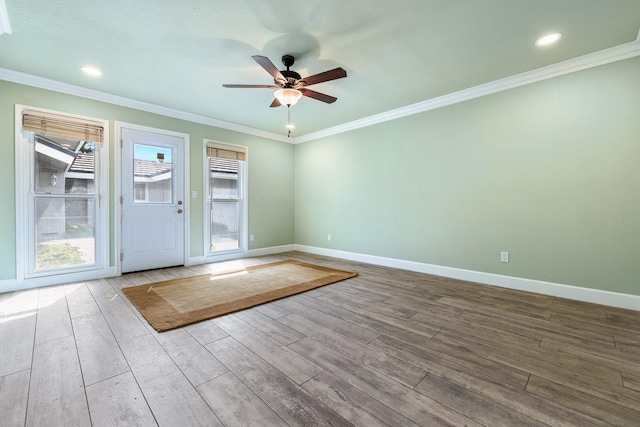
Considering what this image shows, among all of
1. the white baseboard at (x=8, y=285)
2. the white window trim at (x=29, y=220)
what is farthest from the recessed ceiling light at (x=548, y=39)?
the white baseboard at (x=8, y=285)

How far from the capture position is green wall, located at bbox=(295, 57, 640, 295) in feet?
9.00

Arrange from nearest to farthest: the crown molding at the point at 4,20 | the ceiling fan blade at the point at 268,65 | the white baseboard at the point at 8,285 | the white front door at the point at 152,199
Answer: the crown molding at the point at 4,20, the ceiling fan blade at the point at 268,65, the white baseboard at the point at 8,285, the white front door at the point at 152,199

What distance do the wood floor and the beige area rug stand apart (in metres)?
0.16

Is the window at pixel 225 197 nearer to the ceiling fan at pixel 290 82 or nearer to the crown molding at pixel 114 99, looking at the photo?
the crown molding at pixel 114 99

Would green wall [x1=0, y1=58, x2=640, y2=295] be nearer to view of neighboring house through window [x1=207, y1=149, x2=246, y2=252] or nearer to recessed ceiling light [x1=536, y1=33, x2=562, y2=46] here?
view of neighboring house through window [x1=207, y1=149, x2=246, y2=252]

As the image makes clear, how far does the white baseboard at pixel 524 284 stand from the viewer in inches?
107

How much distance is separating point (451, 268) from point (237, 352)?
319cm

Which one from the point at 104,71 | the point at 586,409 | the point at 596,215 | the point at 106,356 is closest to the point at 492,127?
the point at 596,215

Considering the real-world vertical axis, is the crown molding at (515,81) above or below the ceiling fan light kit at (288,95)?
above

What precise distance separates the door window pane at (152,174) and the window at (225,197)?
2.10ft

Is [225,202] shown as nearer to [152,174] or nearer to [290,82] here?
Result: [152,174]

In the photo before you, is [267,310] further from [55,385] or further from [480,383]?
[480,383]

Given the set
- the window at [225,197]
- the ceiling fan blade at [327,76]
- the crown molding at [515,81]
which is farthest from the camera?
the window at [225,197]

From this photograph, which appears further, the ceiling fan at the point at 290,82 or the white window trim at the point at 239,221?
the white window trim at the point at 239,221
